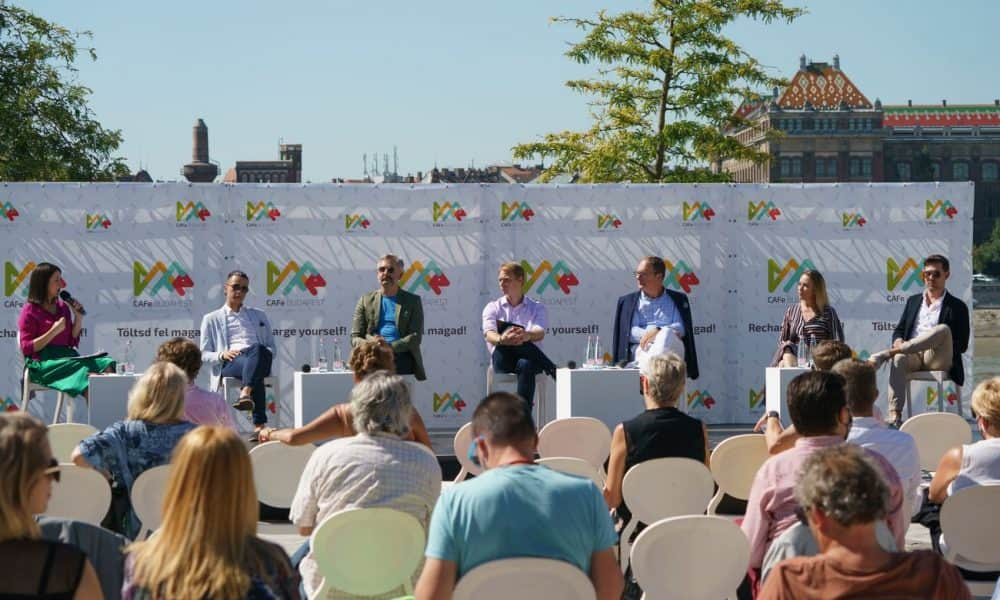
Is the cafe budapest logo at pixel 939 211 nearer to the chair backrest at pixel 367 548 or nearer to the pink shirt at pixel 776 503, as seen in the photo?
the pink shirt at pixel 776 503

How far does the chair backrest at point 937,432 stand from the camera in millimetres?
6766

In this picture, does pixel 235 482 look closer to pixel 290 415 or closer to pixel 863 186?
pixel 290 415

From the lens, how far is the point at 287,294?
425 inches

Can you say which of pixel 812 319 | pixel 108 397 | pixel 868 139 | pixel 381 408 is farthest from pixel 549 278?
pixel 868 139

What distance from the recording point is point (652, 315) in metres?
9.60

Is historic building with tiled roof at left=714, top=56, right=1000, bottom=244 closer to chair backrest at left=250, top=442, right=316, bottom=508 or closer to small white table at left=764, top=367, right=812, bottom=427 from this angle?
small white table at left=764, top=367, right=812, bottom=427

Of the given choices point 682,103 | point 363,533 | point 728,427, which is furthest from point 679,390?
point 682,103

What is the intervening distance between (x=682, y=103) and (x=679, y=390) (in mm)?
17017

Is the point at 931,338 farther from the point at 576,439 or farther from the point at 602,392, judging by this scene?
the point at 576,439

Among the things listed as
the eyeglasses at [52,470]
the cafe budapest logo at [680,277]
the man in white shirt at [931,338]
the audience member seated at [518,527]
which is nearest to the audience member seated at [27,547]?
the eyeglasses at [52,470]

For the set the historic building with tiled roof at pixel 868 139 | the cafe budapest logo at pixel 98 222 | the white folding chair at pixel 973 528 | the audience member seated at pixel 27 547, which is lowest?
the white folding chair at pixel 973 528

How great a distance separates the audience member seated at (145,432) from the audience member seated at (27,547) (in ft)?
6.25

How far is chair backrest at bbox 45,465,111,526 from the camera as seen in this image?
15.2 feet

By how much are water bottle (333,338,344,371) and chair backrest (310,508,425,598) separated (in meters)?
5.61
